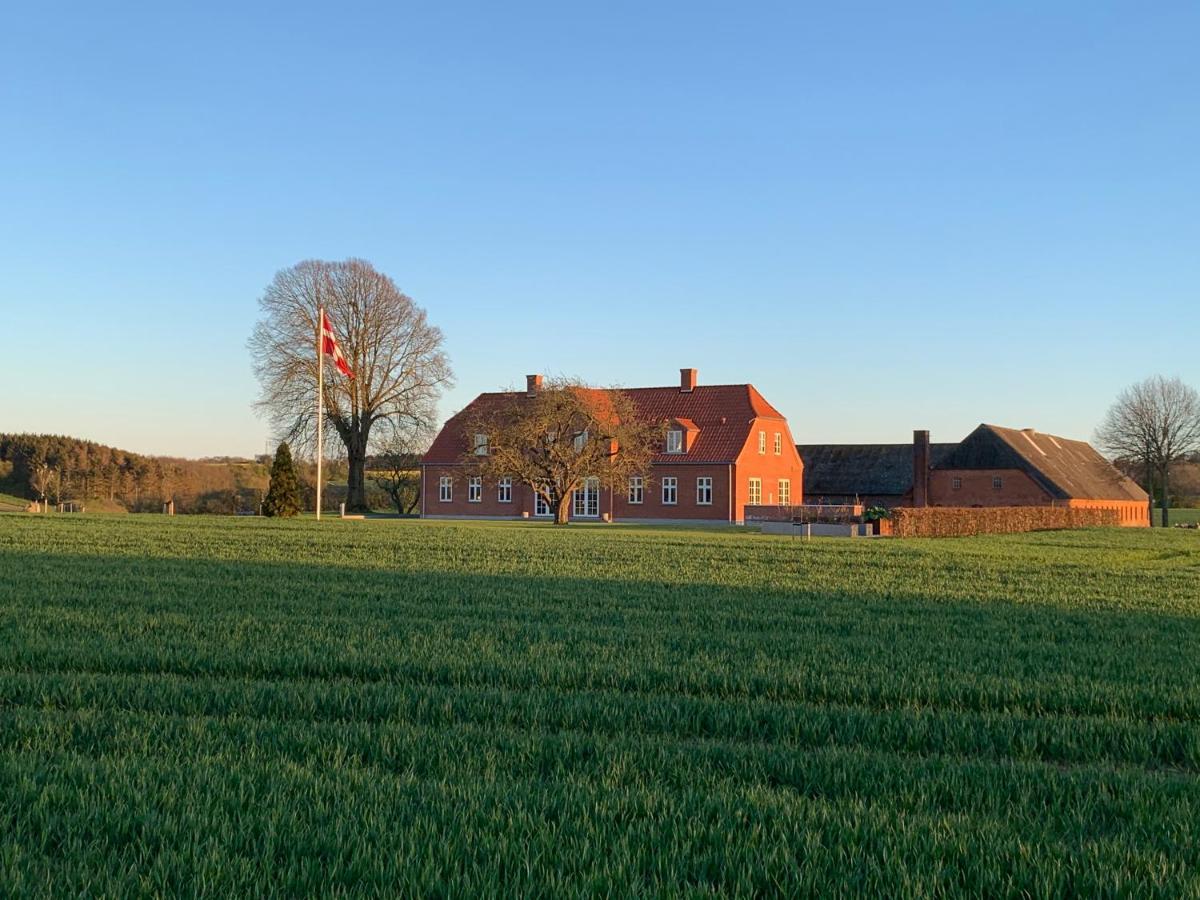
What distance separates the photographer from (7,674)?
344 inches

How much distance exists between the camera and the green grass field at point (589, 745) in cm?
446

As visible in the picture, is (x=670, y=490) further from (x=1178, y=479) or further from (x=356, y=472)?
(x=1178, y=479)

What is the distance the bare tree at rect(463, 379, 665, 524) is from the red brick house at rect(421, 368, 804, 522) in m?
2.49

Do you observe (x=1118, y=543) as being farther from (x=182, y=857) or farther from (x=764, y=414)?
(x=182, y=857)

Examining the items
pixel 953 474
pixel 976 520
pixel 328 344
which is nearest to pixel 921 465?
pixel 953 474

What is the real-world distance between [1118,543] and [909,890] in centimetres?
3988

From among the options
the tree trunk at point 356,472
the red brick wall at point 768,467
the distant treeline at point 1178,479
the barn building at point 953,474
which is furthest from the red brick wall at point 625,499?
the distant treeline at point 1178,479

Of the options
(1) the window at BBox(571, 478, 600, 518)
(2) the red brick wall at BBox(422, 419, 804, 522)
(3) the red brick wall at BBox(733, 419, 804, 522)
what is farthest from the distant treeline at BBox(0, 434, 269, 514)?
(3) the red brick wall at BBox(733, 419, 804, 522)

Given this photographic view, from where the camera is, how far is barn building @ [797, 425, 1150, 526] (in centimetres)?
6800

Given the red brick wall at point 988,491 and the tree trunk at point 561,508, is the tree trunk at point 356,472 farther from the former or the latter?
the red brick wall at point 988,491

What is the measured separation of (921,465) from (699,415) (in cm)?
1654

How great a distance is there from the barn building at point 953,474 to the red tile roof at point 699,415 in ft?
37.3

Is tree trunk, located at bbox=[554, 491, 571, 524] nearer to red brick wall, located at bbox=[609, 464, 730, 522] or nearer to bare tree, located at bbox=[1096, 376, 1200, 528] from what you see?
red brick wall, located at bbox=[609, 464, 730, 522]

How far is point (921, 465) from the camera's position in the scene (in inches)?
2667
